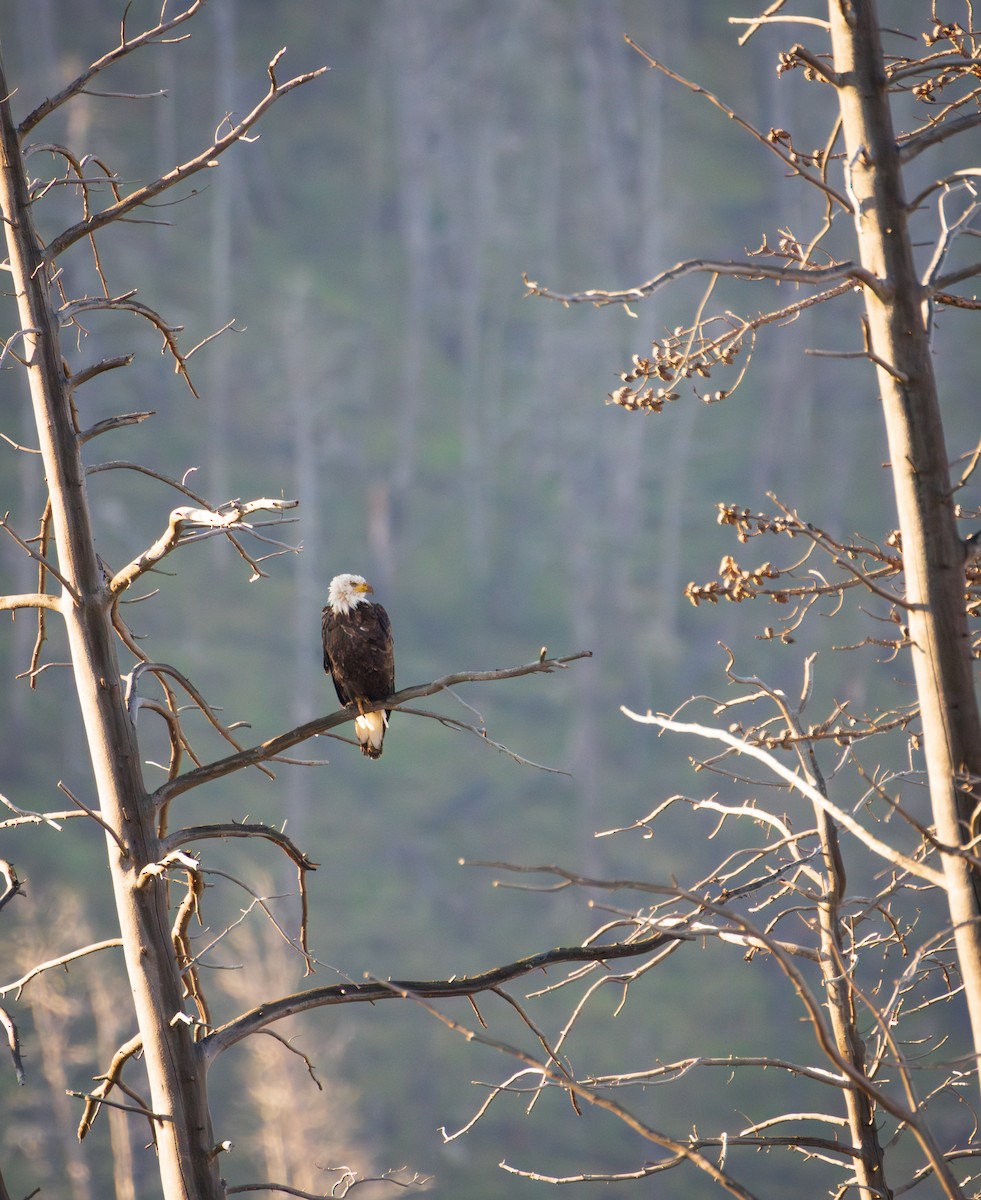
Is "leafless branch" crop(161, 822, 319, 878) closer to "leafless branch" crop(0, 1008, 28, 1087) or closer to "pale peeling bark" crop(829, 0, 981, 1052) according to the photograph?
"leafless branch" crop(0, 1008, 28, 1087)

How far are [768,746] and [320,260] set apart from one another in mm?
25986

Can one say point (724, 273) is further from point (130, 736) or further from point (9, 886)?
point (9, 886)

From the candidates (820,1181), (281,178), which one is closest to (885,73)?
(820,1181)

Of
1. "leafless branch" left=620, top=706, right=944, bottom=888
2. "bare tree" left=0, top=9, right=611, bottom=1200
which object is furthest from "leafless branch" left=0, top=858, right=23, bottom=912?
"leafless branch" left=620, top=706, right=944, bottom=888

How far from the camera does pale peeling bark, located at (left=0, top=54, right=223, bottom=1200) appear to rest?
130 inches

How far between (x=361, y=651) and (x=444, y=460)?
2122 cm

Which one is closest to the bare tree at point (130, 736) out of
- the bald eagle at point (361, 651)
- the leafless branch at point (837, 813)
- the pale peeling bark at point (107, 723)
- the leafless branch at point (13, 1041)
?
the pale peeling bark at point (107, 723)

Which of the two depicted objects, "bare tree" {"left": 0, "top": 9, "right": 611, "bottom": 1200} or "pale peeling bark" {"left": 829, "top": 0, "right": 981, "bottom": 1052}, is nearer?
"pale peeling bark" {"left": 829, "top": 0, "right": 981, "bottom": 1052}

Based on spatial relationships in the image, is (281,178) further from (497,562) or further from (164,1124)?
(164,1124)

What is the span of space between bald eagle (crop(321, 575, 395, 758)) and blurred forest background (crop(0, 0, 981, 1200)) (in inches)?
442

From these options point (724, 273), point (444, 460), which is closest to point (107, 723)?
point (724, 273)

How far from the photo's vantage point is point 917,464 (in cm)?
293

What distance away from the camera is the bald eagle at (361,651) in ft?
17.4

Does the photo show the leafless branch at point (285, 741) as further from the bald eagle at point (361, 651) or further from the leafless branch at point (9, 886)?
the bald eagle at point (361, 651)
